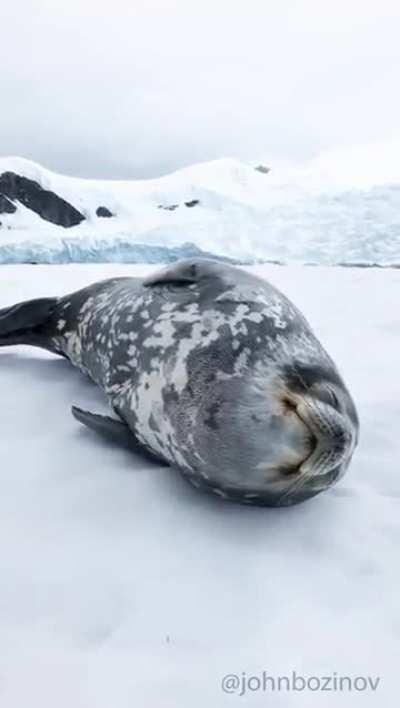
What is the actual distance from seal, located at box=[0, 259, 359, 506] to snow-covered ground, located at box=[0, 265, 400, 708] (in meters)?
0.10

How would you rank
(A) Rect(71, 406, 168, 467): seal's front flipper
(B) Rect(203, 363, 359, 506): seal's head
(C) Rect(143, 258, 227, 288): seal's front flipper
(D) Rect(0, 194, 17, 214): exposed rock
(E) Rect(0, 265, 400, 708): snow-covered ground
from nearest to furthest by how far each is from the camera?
(E) Rect(0, 265, 400, 708): snow-covered ground, (B) Rect(203, 363, 359, 506): seal's head, (A) Rect(71, 406, 168, 467): seal's front flipper, (C) Rect(143, 258, 227, 288): seal's front flipper, (D) Rect(0, 194, 17, 214): exposed rock

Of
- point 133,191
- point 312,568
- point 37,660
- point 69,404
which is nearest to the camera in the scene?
point 37,660

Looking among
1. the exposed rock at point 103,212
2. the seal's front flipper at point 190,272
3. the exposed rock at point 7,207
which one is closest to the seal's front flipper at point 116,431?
the seal's front flipper at point 190,272

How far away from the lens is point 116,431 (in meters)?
1.78

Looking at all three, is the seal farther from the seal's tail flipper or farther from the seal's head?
the seal's tail flipper

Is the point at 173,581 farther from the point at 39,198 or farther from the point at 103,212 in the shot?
the point at 39,198

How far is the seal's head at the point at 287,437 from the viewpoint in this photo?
1312 mm

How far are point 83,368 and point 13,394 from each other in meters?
0.28

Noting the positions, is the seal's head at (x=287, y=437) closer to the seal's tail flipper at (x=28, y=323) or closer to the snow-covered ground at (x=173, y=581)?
the snow-covered ground at (x=173, y=581)

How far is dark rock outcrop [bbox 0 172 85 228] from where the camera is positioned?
33.9 m

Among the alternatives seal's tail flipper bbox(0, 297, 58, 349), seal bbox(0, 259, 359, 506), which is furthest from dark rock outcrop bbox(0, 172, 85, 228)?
seal bbox(0, 259, 359, 506)

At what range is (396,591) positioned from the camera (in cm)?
121

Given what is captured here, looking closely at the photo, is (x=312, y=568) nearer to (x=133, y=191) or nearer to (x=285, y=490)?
(x=285, y=490)

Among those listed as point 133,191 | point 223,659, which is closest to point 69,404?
point 223,659
